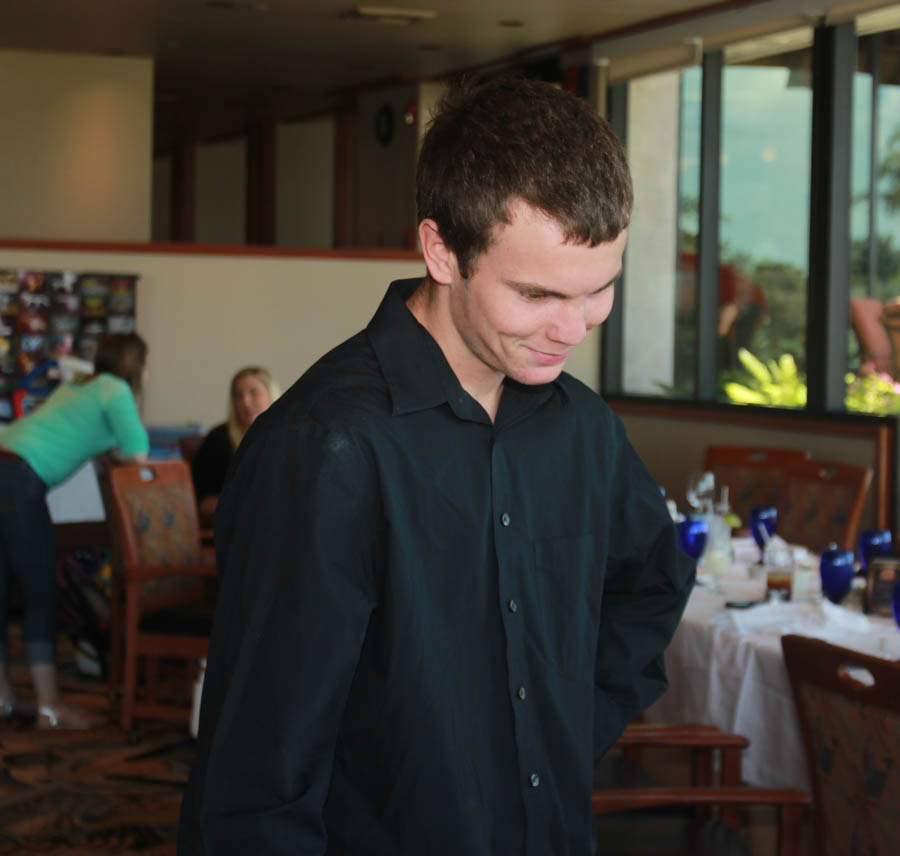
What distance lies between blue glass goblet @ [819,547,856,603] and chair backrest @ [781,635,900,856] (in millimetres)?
1006

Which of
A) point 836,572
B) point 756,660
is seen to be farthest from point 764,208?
point 756,660

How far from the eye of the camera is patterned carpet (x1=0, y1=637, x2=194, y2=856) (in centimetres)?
369

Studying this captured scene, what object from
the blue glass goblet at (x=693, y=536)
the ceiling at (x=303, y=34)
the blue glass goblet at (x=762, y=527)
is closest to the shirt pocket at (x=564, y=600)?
the blue glass goblet at (x=693, y=536)

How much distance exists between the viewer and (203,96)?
1289 cm

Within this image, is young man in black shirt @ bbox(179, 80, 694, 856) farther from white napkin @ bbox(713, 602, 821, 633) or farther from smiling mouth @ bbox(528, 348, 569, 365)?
white napkin @ bbox(713, 602, 821, 633)

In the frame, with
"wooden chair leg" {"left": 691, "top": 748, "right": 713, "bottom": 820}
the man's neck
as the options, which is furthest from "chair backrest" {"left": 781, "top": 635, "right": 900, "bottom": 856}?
the man's neck

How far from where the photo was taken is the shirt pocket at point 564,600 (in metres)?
1.31

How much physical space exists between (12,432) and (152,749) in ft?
4.13

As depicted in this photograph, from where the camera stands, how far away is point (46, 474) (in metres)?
4.67

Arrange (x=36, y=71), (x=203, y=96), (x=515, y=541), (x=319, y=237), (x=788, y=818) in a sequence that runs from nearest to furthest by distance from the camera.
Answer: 1. (x=515, y=541)
2. (x=788, y=818)
3. (x=36, y=71)
4. (x=203, y=96)
5. (x=319, y=237)

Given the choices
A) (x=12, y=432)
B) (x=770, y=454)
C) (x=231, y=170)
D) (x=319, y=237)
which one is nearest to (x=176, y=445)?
(x=12, y=432)

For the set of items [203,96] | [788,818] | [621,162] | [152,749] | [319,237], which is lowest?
[152,749]

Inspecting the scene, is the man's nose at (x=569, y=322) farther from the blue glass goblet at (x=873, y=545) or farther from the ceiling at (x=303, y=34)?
the ceiling at (x=303, y=34)

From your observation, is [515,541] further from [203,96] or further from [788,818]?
[203,96]
